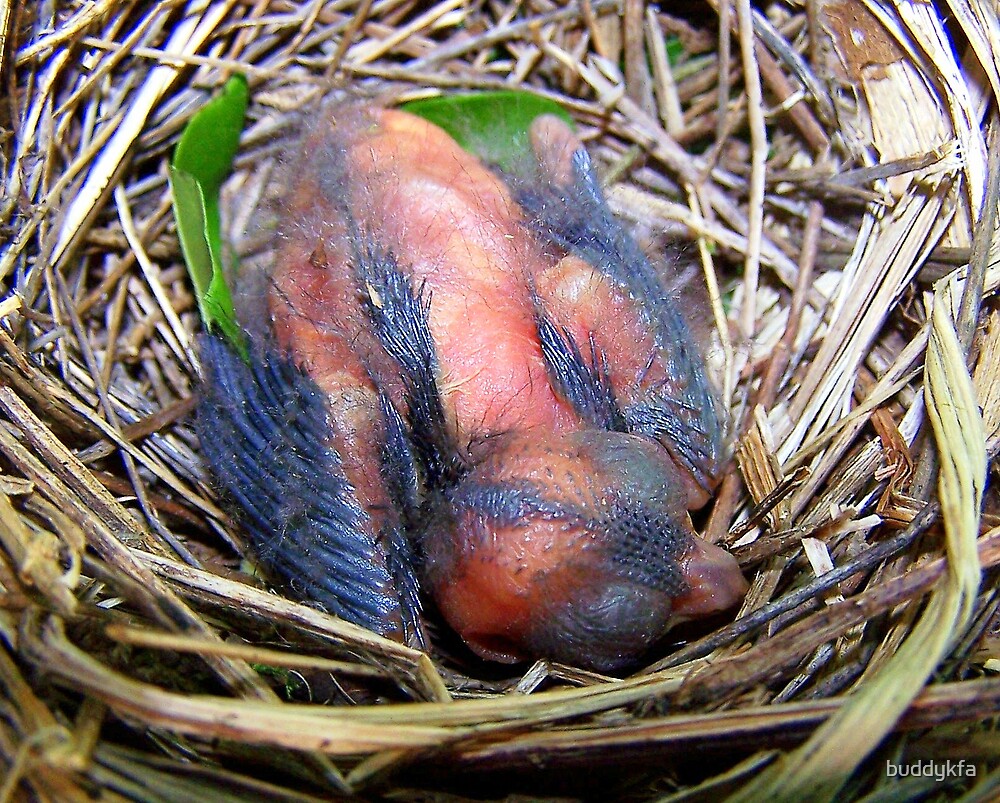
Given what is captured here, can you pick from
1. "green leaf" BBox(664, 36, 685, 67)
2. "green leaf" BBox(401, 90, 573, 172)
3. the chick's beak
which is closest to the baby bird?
the chick's beak

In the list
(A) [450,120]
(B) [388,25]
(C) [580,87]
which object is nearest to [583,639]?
(A) [450,120]

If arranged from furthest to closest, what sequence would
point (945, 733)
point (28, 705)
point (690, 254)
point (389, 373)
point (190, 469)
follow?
point (690, 254) → point (190, 469) → point (389, 373) → point (945, 733) → point (28, 705)

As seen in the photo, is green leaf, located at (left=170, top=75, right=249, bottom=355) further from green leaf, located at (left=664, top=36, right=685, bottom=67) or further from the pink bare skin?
green leaf, located at (left=664, top=36, right=685, bottom=67)

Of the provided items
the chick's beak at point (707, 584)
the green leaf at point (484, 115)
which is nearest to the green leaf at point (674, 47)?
the green leaf at point (484, 115)

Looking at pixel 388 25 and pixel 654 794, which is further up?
pixel 388 25

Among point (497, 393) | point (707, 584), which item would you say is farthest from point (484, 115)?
point (707, 584)

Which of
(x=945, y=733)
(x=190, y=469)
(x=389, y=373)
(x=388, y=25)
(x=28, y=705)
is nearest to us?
(x=28, y=705)

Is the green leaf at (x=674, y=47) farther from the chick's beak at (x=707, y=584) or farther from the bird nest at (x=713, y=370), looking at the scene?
the chick's beak at (x=707, y=584)

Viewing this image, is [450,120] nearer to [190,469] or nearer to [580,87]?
[580,87]
